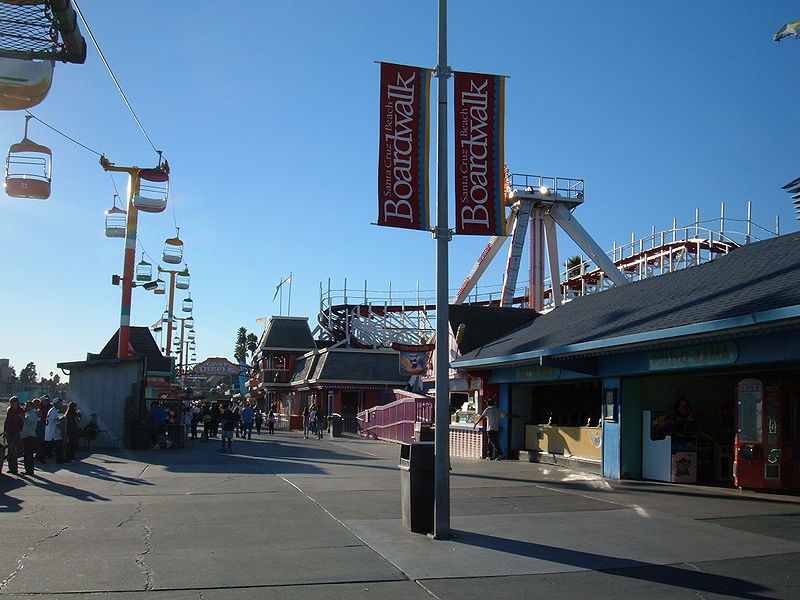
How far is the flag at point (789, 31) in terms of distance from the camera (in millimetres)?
12547

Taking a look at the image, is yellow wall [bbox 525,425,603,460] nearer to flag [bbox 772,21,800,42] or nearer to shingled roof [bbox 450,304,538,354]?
shingled roof [bbox 450,304,538,354]

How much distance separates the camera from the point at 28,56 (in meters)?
7.35

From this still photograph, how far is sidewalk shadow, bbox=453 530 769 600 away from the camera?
24.1 feet

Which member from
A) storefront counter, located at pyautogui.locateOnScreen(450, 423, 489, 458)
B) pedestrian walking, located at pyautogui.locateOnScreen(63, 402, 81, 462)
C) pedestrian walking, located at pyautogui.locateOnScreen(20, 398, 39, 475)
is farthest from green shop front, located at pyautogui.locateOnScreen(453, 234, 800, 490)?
pedestrian walking, located at pyautogui.locateOnScreen(20, 398, 39, 475)

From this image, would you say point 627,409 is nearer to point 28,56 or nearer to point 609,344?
point 609,344

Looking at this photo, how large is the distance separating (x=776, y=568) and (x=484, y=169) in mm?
5931

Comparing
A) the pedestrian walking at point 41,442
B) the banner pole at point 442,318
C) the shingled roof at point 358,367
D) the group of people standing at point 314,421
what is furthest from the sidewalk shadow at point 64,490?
the shingled roof at point 358,367

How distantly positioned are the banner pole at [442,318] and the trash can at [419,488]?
10.4 inches

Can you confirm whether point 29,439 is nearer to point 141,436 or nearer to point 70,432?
point 70,432

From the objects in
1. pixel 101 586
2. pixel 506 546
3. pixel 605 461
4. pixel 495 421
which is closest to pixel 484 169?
pixel 506 546

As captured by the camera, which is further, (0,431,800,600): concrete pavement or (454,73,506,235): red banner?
(454,73,506,235): red banner

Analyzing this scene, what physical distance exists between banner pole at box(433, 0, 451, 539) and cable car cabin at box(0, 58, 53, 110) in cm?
469

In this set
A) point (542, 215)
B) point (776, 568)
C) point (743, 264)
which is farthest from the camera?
point (542, 215)

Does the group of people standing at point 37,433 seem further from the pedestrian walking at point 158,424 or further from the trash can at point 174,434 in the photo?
the trash can at point 174,434
